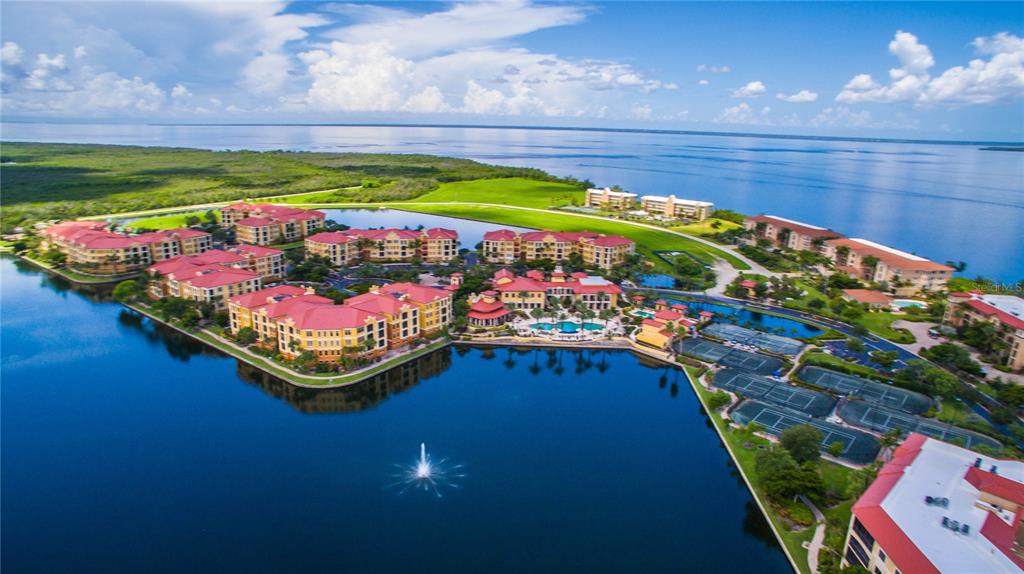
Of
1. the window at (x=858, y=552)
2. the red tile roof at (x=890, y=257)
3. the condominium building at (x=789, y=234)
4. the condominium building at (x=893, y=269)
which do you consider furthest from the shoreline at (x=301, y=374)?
the condominium building at (x=789, y=234)

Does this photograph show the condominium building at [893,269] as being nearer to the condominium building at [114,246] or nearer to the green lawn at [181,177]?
the condominium building at [114,246]

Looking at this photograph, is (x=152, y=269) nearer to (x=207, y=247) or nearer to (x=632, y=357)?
(x=207, y=247)

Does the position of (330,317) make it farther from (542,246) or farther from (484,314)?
(542,246)

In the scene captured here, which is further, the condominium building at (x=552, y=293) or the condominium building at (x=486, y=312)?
the condominium building at (x=552, y=293)

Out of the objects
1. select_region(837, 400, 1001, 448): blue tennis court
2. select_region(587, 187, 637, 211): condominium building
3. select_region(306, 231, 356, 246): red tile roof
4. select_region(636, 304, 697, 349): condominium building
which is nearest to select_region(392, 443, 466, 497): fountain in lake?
select_region(636, 304, 697, 349): condominium building

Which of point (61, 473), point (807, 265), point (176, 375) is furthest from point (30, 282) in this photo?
point (807, 265)
